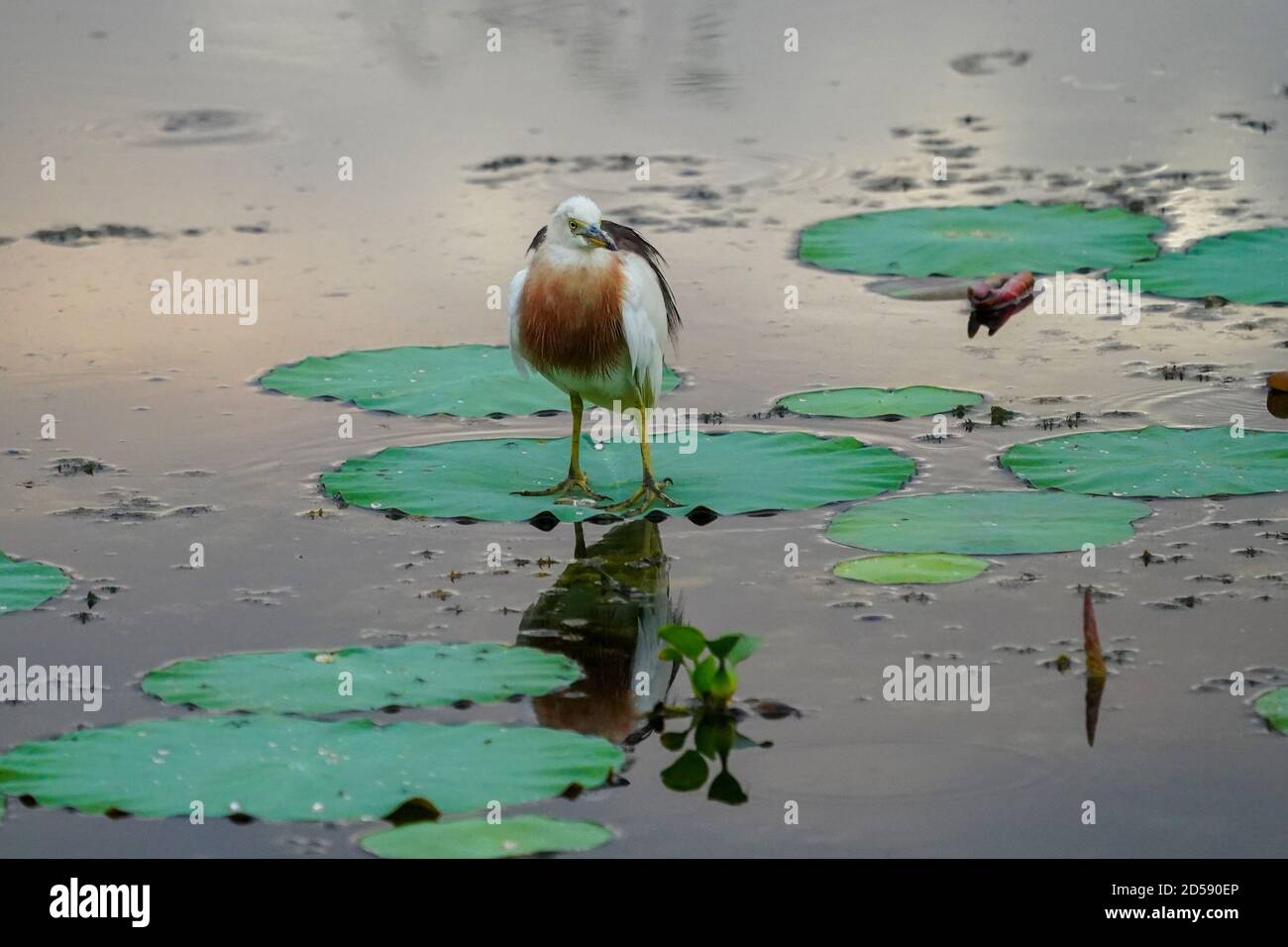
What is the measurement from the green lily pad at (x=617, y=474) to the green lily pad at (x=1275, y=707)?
231 centimetres

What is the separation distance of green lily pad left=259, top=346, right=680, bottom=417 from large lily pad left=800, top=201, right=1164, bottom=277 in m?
2.25

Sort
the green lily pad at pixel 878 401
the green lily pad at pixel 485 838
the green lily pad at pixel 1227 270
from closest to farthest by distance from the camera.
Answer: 1. the green lily pad at pixel 485 838
2. the green lily pad at pixel 878 401
3. the green lily pad at pixel 1227 270

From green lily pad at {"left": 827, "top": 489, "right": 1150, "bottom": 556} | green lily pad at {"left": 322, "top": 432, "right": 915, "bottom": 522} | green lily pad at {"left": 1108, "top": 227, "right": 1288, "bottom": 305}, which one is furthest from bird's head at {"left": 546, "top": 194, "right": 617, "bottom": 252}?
green lily pad at {"left": 1108, "top": 227, "right": 1288, "bottom": 305}

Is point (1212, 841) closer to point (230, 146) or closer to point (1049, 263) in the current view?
point (1049, 263)

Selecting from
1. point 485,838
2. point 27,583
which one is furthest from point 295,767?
point 27,583

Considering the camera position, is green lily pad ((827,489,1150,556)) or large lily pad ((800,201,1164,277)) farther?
large lily pad ((800,201,1164,277))

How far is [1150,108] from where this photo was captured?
15.7 metres

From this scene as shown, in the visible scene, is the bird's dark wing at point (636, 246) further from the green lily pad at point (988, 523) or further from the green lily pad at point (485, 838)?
the green lily pad at point (485, 838)

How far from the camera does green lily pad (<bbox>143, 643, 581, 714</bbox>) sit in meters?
6.25

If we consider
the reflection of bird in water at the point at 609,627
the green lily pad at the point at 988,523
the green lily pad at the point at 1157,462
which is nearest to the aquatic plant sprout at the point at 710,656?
the reflection of bird in water at the point at 609,627

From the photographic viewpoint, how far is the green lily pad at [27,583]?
7277 millimetres

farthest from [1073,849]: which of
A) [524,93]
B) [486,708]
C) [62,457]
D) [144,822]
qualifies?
[524,93]

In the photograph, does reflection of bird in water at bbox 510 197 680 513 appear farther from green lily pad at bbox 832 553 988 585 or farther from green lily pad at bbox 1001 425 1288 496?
green lily pad at bbox 1001 425 1288 496

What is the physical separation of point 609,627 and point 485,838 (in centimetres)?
192
